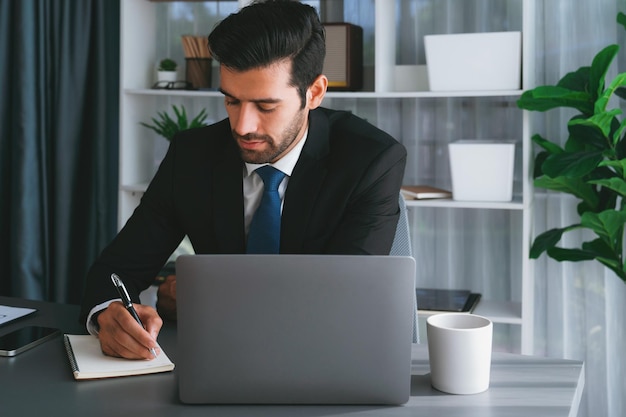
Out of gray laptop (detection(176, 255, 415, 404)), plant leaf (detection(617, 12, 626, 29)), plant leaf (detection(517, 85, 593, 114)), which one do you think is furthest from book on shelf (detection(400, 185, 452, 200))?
gray laptop (detection(176, 255, 415, 404))

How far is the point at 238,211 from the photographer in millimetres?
1786

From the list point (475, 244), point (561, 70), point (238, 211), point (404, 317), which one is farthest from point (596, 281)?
point (404, 317)

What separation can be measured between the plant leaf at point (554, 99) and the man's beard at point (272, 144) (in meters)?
1.05

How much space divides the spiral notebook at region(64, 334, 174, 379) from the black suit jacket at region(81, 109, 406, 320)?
294 millimetres

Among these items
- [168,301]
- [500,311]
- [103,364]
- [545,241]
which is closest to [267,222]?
[168,301]

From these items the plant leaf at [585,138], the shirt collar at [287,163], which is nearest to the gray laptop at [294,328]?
the shirt collar at [287,163]

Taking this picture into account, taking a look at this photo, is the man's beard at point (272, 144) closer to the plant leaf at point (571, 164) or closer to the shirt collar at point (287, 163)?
the shirt collar at point (287, 163)

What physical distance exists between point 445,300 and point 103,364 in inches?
67.7

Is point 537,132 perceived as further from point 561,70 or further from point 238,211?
point 238,211

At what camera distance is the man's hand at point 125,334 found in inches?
53.7

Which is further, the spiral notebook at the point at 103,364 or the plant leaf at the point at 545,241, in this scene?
the plant leaf at the point at 545,241

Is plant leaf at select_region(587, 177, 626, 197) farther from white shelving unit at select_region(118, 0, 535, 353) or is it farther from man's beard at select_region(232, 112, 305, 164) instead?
man's beard at select_region(232, 112, 305, 164)

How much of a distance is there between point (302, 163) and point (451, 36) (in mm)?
1115

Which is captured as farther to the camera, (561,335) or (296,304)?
(561,335)
